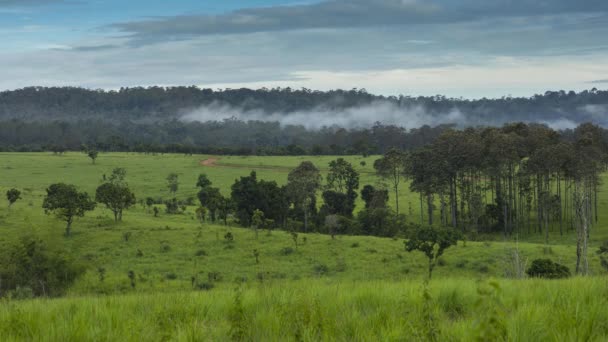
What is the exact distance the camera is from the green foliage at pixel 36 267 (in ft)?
96.6

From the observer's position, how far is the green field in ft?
17.0

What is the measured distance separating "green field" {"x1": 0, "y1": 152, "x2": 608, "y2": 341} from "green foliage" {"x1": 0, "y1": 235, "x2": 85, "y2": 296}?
1100 mm

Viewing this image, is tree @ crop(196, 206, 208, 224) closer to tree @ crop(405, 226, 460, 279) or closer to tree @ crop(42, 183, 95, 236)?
tree @ crop(42, 183, 95, 236)

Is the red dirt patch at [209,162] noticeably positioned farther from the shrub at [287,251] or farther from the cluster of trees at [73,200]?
the shrub at [287,251]

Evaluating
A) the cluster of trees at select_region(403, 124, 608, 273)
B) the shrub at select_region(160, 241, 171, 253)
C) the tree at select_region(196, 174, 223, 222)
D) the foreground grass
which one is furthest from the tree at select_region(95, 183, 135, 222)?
the foreground grass

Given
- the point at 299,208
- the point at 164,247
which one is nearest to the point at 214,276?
the point at 164,247

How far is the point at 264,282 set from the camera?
763cm

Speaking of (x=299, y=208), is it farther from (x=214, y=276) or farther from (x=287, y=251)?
(x=214, y=276)

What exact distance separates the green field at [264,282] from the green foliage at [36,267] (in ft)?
3.61

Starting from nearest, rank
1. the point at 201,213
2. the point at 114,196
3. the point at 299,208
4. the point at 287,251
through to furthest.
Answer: the point at 287,251 → the point at 114,196 → the point at 201,213 → the point at 299,208

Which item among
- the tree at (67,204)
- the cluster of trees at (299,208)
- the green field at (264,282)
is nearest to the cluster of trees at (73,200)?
the tree at (67,204)

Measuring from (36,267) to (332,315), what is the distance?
28239 millimetres

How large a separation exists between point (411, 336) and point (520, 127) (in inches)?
2441

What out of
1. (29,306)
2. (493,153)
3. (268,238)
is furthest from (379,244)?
(29,306)
